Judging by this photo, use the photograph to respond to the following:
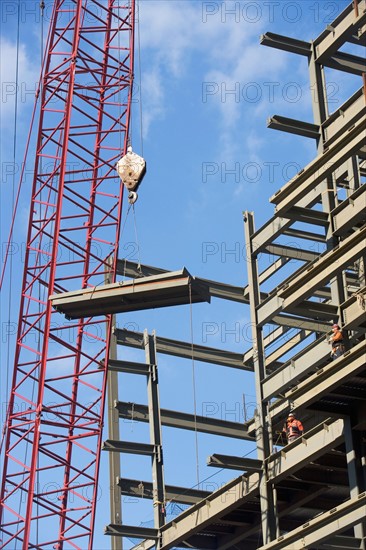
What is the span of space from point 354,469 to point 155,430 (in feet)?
55.6

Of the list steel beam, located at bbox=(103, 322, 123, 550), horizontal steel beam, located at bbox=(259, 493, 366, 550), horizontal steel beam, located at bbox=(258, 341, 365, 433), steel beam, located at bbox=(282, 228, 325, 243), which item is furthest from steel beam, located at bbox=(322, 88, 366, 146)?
steel beam, located at bbox=(103, 322, 123, 550)

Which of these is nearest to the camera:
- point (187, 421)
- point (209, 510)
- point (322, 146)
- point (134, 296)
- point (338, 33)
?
point (134, 296)

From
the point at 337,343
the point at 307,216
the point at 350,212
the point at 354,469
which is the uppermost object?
the point at 307,216

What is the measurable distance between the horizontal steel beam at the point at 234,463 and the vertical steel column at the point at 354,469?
5202mm

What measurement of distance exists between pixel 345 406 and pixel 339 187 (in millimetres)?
11867

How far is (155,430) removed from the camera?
58.7 metres

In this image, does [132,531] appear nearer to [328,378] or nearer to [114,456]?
[114,456]

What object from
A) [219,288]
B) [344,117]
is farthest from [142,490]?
[344,117]

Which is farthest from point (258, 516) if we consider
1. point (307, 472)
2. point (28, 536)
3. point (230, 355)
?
point (28, 536)

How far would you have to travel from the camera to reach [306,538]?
140 ft

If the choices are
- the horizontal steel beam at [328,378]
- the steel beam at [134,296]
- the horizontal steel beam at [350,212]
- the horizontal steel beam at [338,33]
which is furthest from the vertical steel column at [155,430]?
the horizontal steel beam at [338,33]

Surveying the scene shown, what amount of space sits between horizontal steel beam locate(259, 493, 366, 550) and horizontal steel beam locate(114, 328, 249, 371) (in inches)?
711

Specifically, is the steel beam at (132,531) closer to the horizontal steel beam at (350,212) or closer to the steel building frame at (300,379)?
the steel building frame at (300,379)

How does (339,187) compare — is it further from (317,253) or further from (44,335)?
(44,335)
